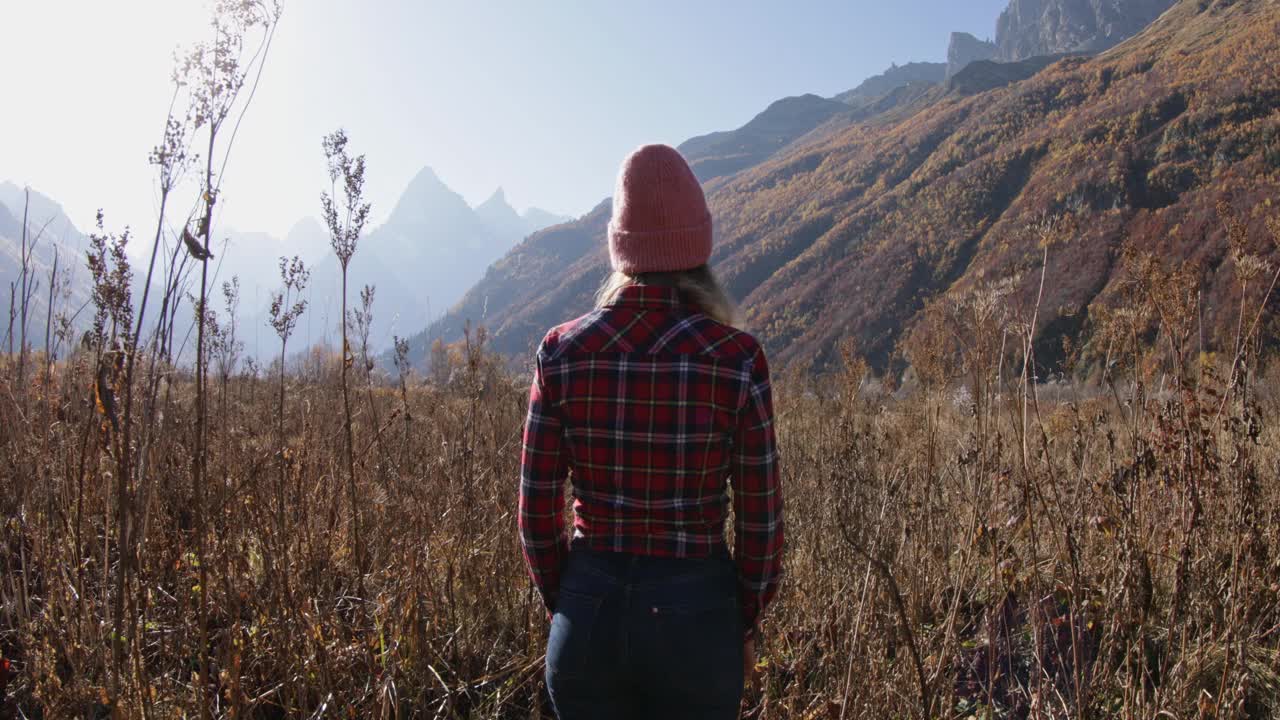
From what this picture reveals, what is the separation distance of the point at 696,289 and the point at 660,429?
30 cm

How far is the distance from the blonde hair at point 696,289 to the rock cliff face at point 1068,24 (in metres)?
170

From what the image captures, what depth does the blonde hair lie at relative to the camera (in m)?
1.34

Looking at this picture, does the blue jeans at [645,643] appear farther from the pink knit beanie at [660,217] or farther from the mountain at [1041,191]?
the mountain at [1041,191]

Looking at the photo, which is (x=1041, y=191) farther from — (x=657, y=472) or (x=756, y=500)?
(x=657, y=472)

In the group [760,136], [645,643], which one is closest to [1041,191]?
[645,643]

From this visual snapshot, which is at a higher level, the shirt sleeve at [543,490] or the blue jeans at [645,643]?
the shirt sleeve at [543,490]

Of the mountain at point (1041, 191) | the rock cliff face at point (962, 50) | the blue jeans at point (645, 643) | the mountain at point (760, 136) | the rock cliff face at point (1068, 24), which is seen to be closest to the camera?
the blue jeans at point (645, 643)

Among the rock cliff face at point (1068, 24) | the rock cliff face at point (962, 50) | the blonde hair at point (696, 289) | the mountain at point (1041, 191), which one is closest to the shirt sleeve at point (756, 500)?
the blonde hair at point (696, 289)

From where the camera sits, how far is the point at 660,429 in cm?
127

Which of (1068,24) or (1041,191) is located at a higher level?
(1068,24)

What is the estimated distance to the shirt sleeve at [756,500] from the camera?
51.1 inches

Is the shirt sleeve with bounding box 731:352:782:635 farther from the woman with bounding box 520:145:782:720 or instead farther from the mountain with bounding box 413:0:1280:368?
the mountain with bounding box 413:0:1280:368

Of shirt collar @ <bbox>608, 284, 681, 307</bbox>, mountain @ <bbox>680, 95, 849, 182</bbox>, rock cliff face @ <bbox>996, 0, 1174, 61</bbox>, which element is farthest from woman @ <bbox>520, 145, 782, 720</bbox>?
rock cliff face @ <bbox>996, 0, 1174, 61</bbox>

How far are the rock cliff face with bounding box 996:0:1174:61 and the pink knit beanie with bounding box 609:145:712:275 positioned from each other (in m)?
170
